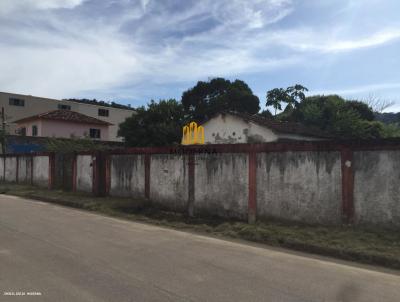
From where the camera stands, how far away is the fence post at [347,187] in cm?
931

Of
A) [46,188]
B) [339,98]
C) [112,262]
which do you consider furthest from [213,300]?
[339,98]

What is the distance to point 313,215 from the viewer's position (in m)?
9.96

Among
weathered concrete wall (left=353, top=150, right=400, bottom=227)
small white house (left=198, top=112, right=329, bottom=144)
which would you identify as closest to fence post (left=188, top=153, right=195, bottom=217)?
weathered concrete wall (left=353, top=150, right=400, bottom=227)

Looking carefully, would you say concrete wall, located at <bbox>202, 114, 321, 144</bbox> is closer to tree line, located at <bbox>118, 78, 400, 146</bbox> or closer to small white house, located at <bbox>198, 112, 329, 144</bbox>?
small white house, located at <bbox>198, 112, 329, 144</bbox>

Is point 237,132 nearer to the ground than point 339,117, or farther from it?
nearer to the ground

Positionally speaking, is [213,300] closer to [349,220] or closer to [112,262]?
[112,262]

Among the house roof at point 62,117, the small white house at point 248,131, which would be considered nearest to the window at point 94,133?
the house roof at point 62,117

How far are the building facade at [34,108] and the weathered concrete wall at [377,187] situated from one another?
45579mm

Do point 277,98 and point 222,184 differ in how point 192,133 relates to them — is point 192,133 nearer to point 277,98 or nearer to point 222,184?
point 222,184

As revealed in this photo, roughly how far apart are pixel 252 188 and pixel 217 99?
36904 millimetres

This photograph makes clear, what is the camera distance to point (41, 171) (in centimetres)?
2453

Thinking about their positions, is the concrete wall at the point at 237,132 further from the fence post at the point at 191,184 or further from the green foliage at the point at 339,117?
the fence post at the point at 191,184

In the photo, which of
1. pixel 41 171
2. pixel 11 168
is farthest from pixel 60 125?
pixel 41 171

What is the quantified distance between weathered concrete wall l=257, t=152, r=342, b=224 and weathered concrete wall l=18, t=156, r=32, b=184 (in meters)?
19.3
